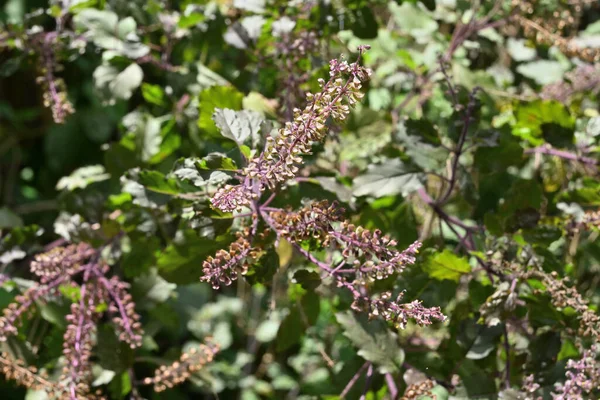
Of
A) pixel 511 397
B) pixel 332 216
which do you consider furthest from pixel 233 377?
pixel 332 216

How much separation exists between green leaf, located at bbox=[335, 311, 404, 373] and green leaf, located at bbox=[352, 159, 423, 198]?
24 cm

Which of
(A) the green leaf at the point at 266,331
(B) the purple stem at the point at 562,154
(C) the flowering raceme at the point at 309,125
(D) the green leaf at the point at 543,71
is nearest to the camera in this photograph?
(C) the flowering raceme at the point at 309,125

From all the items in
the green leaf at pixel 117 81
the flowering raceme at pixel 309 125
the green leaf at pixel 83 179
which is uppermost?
the flowering raceme at pixel 309 125

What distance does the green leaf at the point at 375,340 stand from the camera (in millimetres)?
1230

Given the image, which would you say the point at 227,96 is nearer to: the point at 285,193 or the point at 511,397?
the point at 285,193

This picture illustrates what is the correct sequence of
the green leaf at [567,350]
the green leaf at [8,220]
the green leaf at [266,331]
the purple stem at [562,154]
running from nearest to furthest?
the green leaf at [567,350]
the purple stem at [562,154]
the green leaf at [8,220]
the green leaf at [266,331]

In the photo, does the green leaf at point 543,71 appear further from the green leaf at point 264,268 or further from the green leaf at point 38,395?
the green leaf at point 38,395

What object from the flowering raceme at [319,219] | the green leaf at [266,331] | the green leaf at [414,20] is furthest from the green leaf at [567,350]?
the green leaf at [266,331]

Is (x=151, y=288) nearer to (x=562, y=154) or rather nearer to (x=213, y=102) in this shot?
(x=213, y=102)

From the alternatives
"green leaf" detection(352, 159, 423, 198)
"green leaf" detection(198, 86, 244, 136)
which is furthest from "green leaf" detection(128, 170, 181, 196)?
"green leaf" detection(352, 159, 423, 198)

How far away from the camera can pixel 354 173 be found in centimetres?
163

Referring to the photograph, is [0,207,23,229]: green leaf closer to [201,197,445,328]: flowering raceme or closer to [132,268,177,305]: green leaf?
[132,268,177,305]: green leaf

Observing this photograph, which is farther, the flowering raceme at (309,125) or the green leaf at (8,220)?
the green leaf at (8,220)

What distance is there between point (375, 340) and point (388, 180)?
12.6 inches
